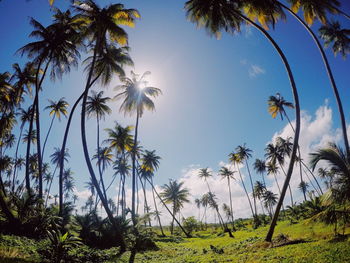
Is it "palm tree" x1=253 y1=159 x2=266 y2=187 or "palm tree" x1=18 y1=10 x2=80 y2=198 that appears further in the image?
"palm tree" x1=253 y1=159 x2=266 y2=187

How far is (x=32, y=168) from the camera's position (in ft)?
129

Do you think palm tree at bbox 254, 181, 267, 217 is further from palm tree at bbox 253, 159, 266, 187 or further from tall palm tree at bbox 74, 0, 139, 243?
tall palm tree at bbox 74, 0, 139, 243

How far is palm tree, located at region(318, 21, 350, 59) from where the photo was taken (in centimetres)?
2089

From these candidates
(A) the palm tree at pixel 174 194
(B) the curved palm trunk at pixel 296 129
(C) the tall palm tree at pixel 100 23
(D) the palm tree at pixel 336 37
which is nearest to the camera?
(B) the curved palm trunk at pixel 296 129

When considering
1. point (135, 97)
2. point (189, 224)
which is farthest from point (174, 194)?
point (135, 97)

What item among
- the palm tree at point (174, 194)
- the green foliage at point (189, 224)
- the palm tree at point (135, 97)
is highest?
the palm tree at point (135, 97)

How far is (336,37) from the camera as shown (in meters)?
21.4

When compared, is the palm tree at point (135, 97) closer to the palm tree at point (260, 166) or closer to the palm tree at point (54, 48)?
the palm tree at point (54, 48)

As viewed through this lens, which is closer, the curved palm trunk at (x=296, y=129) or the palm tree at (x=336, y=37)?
the curved palm trunk at (x=296, y=129)

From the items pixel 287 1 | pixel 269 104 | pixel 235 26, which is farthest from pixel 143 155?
pixel 287 1

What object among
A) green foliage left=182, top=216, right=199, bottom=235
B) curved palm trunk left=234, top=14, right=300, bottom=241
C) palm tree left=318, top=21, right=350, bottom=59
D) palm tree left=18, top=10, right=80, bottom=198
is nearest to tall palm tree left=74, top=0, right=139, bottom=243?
palm tree left=18, top=10, right=80, bottom=198

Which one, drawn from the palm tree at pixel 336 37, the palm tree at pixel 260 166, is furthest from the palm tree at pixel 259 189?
the palm tree at pixel 336 37

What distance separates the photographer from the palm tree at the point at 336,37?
20886mm

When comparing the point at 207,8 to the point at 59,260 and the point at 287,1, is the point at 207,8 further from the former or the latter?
the point at 59,260
